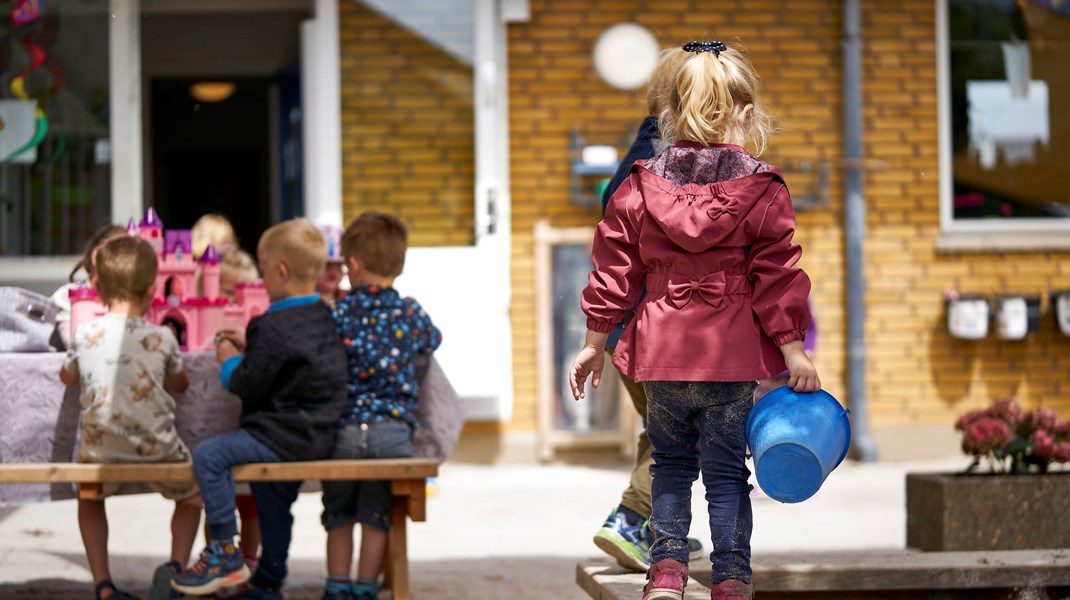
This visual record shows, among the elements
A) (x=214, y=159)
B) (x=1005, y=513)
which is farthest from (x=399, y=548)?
(x=214, y=159)

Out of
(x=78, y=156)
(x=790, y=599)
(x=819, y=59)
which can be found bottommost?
(x=790, y=599)

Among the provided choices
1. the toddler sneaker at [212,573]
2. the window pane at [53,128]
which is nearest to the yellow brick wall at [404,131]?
the window pane at [53,128]

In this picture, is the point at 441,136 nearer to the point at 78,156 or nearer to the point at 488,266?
the point at 488,266

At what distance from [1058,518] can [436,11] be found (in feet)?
17.4

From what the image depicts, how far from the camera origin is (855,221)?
978 cm

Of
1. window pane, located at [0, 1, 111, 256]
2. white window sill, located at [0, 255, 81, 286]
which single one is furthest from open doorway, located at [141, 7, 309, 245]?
white window sill, located at [0, 255, 81, 286]

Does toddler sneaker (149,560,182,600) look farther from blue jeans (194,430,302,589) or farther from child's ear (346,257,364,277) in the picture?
child's ear (346,257,364,277)

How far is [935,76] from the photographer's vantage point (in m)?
10.0

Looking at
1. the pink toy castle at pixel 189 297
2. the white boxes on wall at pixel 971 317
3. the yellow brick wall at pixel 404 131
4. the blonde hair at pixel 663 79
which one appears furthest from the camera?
the white boxes on wall at pixel 971 317

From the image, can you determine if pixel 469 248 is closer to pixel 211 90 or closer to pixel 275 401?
pixel 275 401

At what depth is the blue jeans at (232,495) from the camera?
15.3ft

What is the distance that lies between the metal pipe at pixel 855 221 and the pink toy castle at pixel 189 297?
5350 millimetres

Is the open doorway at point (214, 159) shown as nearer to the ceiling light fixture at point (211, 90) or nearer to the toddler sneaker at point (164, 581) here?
Result: the ceiling light fixture at point (211, 90)

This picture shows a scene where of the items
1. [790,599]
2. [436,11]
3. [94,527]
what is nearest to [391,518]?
[94,527]
